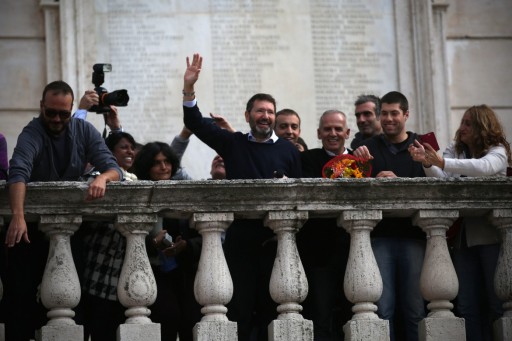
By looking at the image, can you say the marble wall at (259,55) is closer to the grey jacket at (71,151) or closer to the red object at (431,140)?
the red object at (431,140)

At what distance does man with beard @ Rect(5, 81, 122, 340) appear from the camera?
363 inches

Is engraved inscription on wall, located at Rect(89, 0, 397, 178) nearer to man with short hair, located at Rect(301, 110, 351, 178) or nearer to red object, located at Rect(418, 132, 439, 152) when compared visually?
man with short hair, located at Rect(301, 110, 351, 178)

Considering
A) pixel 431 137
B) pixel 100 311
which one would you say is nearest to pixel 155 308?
pixel 100 311

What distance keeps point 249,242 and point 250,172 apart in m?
0.73

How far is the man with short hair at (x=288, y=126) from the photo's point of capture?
460 inches

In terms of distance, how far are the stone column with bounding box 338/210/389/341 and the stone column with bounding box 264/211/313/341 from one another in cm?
28

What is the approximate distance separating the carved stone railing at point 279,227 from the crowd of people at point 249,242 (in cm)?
23

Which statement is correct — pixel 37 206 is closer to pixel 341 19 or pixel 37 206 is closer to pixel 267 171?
pixel 267 171

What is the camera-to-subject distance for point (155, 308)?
10.2 metres

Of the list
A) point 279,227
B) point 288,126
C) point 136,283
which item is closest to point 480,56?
point 288,126

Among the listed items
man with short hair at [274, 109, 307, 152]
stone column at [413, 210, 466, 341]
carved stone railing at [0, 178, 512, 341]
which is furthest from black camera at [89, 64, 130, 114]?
stone column at [413, 210, 466, 341]

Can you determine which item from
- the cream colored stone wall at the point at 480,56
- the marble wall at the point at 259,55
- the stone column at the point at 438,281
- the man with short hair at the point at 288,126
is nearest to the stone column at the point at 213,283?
the stone column at the point at 438,281

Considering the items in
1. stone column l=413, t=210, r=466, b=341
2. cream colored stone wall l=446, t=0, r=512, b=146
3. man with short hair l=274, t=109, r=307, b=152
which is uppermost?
cream colored stone wall l=446, t=0, r=512, b=146

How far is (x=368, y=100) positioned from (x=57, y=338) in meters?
4.17
